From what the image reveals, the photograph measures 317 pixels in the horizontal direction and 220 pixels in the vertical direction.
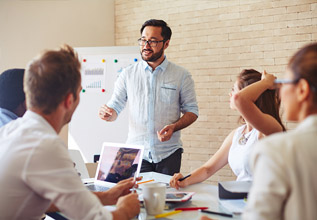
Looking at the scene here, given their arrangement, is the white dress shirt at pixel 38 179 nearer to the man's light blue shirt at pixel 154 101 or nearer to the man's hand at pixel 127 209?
the man's hand at pixel 127 209

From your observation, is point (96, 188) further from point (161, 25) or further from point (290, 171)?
point (161, 25)

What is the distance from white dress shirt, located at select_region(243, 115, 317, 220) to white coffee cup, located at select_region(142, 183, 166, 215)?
0.54 m

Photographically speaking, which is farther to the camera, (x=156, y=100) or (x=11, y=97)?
(x=156, y=100)

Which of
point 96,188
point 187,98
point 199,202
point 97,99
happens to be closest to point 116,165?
point 96,188

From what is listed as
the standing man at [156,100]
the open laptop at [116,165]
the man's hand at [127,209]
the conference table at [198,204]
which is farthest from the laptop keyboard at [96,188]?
the standing man at [156,100]

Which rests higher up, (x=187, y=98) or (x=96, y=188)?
(x=187, y=98)

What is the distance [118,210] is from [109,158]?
0.66 meters

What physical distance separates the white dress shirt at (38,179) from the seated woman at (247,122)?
0.79 m

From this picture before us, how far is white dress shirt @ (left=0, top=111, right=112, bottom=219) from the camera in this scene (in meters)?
1.12

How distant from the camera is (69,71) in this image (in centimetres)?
124

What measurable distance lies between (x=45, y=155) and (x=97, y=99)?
3058 mm

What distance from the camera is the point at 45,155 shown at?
1124mm

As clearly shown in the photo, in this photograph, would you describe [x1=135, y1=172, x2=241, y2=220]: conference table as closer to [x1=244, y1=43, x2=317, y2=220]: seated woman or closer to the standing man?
[x1=244, y1=43, x2=317, y2=220]: seated woman

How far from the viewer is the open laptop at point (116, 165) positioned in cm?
188
